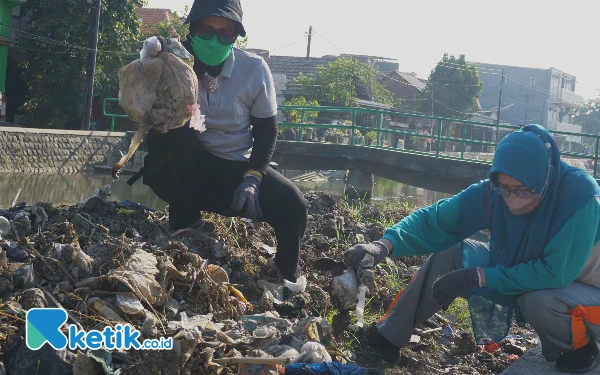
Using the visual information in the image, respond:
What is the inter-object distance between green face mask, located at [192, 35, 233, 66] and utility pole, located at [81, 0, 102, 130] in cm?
2196

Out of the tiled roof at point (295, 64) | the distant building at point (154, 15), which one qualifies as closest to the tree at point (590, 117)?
the tiled roof at point (295, 64)

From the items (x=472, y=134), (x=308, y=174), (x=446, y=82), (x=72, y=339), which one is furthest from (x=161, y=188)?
(x=472, y=134)

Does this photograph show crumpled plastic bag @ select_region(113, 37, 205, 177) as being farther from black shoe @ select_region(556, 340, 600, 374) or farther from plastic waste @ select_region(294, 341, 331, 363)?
black shoe @ select_region(556, 340, 600, 374)

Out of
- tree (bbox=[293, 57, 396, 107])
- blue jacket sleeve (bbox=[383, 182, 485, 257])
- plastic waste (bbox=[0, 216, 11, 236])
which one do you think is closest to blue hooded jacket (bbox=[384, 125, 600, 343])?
blue jacket sleeve (bbox=[383, 182, 485, 257])

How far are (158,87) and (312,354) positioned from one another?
5.23ft

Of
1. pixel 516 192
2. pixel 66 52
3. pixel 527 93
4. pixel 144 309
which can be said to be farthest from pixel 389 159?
pixel 527 93

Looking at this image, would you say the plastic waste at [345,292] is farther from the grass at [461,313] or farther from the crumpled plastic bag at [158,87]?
the crumpled plastic bag at [158,87]

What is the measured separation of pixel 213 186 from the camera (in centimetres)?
418

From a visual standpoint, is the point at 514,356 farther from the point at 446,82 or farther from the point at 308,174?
the point at 446,82

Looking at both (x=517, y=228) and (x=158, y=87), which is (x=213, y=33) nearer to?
(x=158, y=87)

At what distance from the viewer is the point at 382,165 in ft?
51.3

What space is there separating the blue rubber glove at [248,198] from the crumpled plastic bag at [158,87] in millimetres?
468

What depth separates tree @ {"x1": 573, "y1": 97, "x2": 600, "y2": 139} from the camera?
273ft

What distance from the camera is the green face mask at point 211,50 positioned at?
4.03 metres
